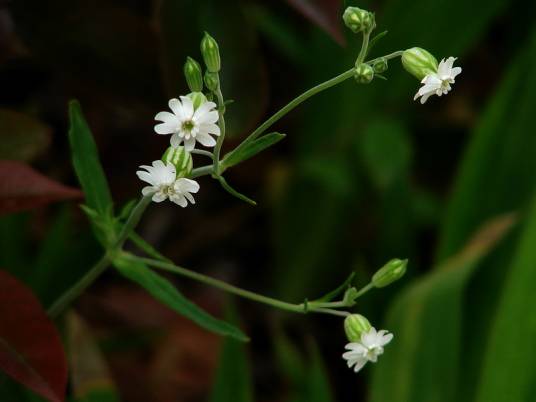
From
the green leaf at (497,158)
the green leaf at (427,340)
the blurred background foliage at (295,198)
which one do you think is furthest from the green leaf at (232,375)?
the green leaf at (497,158)

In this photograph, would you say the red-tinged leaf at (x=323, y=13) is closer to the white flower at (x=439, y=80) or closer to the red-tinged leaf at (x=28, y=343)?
the white flower at (x=439, y=80)

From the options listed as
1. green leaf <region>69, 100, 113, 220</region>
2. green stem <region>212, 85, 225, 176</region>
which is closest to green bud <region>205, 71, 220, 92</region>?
green stem <region>212, 85, 225, 176</region>

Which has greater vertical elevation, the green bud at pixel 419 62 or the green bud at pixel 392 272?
the green bud at pixel 419 62

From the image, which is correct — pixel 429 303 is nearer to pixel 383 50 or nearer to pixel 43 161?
pixel 383 50

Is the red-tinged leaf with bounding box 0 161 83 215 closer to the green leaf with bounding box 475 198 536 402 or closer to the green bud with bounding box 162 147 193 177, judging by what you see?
the green bud with bounding box 162 147 193 177

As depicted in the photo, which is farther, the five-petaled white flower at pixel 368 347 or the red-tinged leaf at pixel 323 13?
the red-tinged leaf at pixel 323 13

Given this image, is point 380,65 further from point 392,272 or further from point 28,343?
point 28,343

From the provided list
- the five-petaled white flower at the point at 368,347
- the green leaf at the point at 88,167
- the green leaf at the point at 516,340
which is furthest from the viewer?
the green leaf at the point at 516,340
